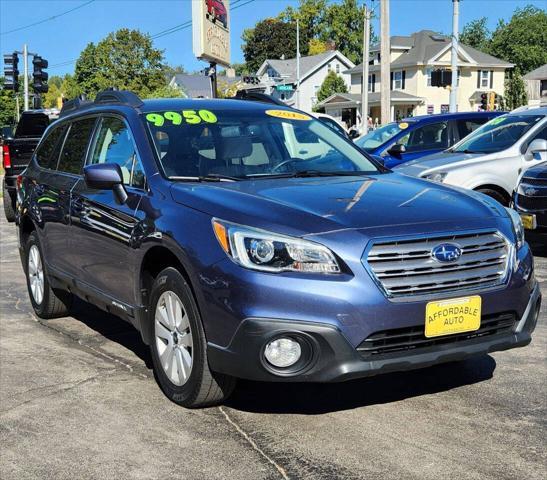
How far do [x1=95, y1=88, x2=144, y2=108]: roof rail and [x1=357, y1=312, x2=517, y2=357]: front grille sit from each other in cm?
248

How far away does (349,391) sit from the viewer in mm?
4441

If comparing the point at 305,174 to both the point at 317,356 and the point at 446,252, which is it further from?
the point at 317,356

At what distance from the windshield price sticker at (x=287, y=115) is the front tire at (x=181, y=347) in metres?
1.72

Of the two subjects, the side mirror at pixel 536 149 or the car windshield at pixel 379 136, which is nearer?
the side mirror at pixel 536 149

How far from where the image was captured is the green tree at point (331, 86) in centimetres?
7350

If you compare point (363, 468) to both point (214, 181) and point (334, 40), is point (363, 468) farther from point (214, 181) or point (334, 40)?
point (334, 40)

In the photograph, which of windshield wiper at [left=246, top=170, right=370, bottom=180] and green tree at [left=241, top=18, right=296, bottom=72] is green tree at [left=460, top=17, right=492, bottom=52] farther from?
windshield wiper at [left=246, top=170, right=370, bottom=180]

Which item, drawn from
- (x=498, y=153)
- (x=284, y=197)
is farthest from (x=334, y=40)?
(x=284, y=197)

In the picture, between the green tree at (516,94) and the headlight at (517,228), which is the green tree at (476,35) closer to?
the green tree at (516,94)

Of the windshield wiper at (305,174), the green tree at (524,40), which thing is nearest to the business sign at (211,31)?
the windshield wiper at (305,174)

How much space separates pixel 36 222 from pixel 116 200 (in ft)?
6.06

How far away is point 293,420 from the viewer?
4.01 metres

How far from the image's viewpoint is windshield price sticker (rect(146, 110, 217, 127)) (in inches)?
191

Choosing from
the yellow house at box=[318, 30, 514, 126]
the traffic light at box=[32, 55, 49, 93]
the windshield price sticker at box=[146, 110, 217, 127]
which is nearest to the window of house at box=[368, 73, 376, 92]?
the yellow house at box=[318, 30, 514, 126]
